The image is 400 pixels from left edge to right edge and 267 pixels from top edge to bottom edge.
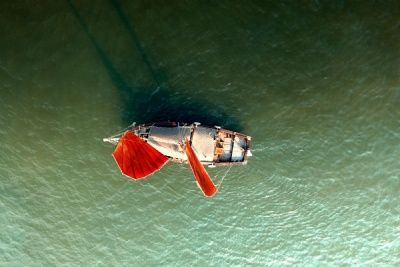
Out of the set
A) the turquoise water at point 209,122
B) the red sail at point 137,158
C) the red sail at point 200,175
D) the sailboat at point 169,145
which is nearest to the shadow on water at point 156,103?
the turquoise water at point 209,122

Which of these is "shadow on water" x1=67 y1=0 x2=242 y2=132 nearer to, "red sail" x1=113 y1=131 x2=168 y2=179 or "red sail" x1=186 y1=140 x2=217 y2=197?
"red sail" x1=113 y1=131 x2=168 y2=179

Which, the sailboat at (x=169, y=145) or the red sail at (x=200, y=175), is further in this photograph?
the sailboat at (x=169, y=145)

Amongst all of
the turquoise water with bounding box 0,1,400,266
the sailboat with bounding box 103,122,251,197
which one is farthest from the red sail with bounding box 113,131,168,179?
the turquoise water with bounding box 0,1,400,266

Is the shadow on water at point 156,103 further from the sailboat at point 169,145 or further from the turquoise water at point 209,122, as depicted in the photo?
the sailboat at point 169,145

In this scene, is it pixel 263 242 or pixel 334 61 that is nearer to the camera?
pixel 334 61

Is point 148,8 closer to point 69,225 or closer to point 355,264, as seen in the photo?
point 69,225

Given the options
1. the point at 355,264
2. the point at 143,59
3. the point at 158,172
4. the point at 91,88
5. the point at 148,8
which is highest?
the point at 148,8

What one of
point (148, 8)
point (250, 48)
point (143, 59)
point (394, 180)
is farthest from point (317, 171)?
point (148, 8)
